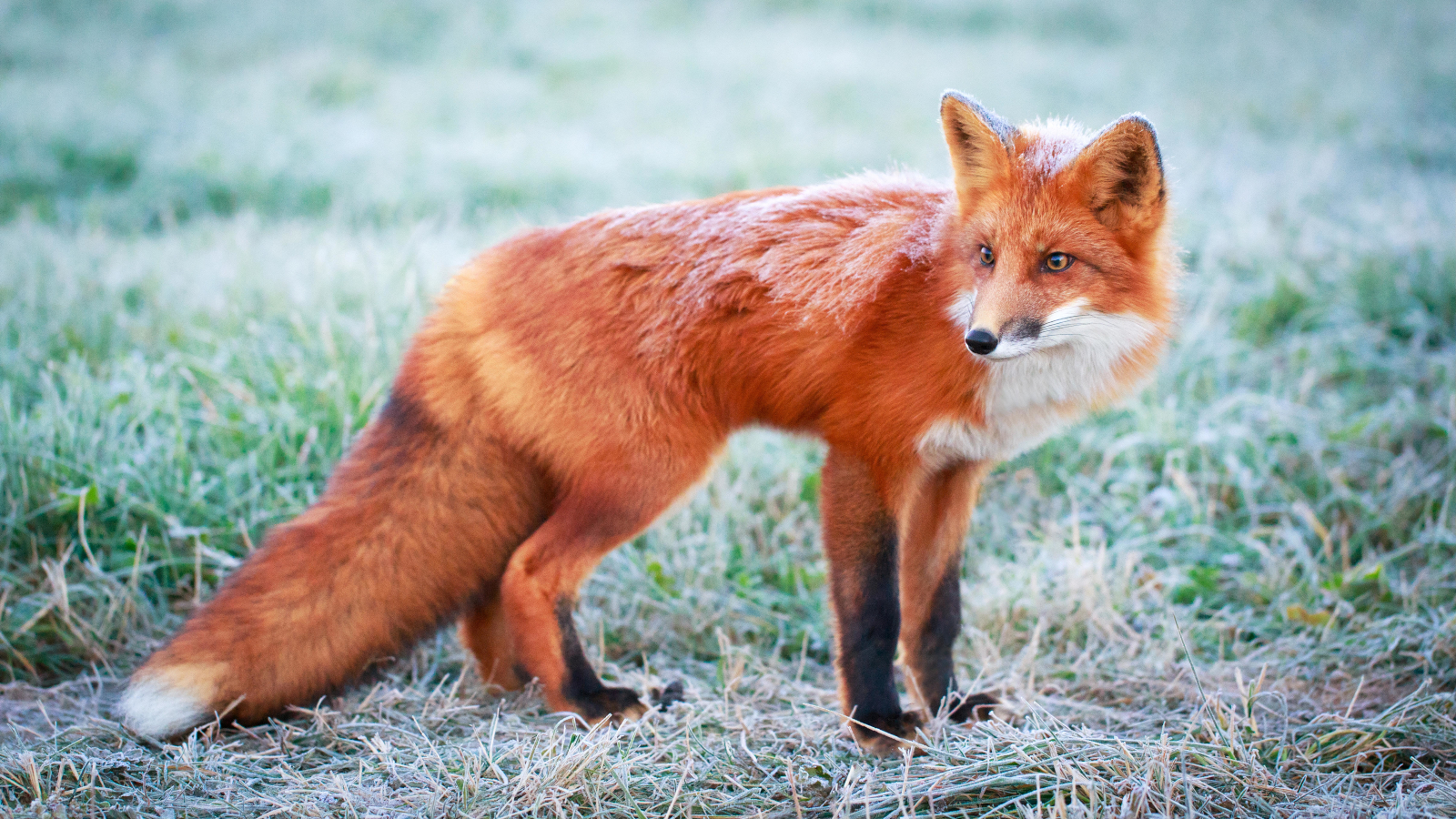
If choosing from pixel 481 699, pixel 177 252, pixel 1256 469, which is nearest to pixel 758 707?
pixel 481 699

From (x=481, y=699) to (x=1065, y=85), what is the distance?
9677 millimetres

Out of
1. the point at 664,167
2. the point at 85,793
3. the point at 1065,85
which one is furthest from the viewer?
the point at 1065,85

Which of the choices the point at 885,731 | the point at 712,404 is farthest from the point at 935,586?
the point at 712,404

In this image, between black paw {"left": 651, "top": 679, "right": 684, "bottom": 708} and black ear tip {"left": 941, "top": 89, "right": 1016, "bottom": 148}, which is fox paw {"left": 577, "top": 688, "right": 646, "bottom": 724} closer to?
black paw {"left": 651, "top": 679, "right": 684, "bottom": 708}

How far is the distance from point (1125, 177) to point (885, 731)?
1.57 m

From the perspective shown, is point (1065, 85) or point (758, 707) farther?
point (1065, 85)

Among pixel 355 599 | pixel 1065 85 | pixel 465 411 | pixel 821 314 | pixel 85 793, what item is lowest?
pixel 85 793

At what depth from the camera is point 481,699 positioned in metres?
2.98

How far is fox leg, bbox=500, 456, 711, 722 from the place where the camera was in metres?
2.64

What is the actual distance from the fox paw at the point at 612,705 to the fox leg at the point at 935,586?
2.78 ft

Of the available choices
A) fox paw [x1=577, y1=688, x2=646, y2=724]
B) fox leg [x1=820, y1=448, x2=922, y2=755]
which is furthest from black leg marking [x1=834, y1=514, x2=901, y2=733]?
fox paw [x1=577, y1=688, x2=646, y2=724]

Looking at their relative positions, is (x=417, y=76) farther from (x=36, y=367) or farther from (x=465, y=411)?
(x=465, y=411)

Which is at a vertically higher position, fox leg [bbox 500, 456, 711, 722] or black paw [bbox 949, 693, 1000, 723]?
fox leg [bbox 500, 456, 711, 722]

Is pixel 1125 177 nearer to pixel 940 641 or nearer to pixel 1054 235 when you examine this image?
pixel 1054 235
